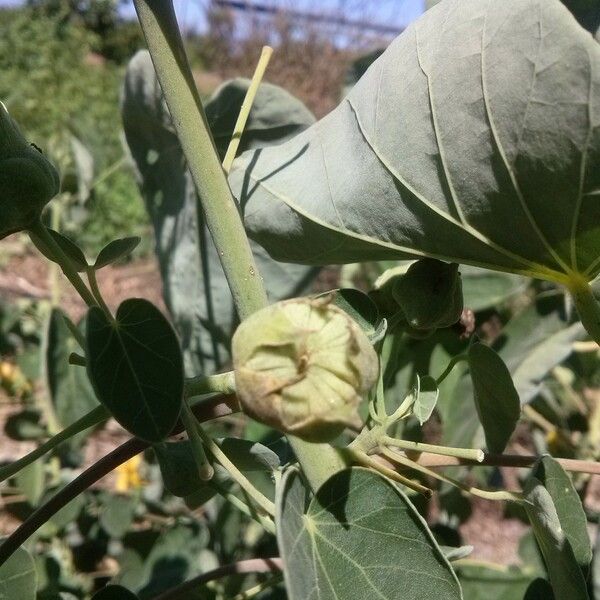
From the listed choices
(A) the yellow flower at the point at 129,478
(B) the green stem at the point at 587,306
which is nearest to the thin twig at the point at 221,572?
(B) the green stem at the point at 587,306

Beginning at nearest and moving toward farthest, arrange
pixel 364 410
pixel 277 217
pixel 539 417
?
pixel 277 217 < pixel 364 410 < pixel 539 417

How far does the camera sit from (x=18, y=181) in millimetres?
506

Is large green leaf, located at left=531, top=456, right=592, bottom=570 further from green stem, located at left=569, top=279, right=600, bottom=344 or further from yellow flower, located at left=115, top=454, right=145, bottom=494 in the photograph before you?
yellow flower, located at left=115, top=454, right=145, bottom=494

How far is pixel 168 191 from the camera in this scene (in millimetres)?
1154

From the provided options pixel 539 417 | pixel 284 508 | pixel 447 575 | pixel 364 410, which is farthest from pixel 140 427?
pixel 539 417

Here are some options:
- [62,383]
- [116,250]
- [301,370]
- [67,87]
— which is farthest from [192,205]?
[67,87]

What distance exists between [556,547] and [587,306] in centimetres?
19

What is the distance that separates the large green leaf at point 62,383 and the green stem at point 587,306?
82 centimetres

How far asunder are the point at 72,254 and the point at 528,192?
38cm

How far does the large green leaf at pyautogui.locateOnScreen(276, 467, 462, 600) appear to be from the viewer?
46 centimetres

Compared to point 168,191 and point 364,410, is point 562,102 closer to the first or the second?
point 364,410

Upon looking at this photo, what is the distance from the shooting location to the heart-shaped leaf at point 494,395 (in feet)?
2.17

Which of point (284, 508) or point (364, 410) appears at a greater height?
point (284, 508)

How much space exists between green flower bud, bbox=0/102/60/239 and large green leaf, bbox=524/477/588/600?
1.42 ft
